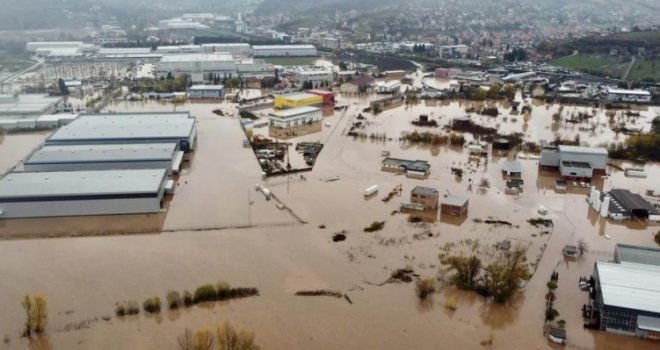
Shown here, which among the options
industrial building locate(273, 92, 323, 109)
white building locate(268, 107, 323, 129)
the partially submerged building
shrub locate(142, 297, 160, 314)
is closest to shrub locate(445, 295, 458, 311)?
shrub locate(142, 297, 160, 314)

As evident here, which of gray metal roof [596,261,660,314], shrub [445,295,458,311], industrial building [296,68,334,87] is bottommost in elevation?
shrub [445,295,458,311]

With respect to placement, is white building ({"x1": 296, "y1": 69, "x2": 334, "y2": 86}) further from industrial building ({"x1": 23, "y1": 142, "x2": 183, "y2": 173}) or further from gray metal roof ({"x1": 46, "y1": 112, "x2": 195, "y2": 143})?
industrial building ({"x1": 23, "y1": 142, "x2": 183, "y2": 173})

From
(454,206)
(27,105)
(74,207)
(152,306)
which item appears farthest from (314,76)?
(152,306)

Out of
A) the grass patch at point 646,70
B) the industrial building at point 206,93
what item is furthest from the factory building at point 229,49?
the grass patch at point 646,70

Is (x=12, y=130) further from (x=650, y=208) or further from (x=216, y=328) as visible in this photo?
(x=650, y=208)

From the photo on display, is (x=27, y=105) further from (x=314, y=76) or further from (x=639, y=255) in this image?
(x=639, y=255)

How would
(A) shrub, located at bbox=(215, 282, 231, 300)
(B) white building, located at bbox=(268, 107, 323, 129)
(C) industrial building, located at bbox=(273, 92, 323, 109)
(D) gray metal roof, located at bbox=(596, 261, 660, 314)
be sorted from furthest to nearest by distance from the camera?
(C) industrial building, located at bbox=(273, 92, 323, 109) < (B) white building, located at bbox=(268, 107, 323, 129) < (A) shrub, located at bbox=(215, 282, 231, 300) < (D) gray metal roof, located at bbox=(596, 261, 660, 314)
